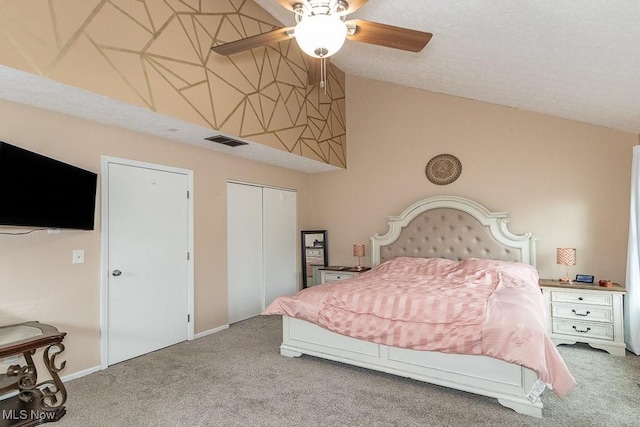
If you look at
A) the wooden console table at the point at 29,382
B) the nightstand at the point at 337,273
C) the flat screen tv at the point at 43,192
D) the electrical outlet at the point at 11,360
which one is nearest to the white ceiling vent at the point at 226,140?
the flat screen tv at the point at 43,192

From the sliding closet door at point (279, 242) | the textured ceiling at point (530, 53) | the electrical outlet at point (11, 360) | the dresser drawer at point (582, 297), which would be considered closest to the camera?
the textured ceiling at point (530, 53)

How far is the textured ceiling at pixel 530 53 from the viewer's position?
2285 mm

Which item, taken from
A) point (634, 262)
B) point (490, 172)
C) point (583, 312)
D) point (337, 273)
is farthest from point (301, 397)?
point (490, 172)

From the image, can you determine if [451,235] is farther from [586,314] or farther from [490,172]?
[586,314]

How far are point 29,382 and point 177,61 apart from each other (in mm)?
2709

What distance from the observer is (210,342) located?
4031mm

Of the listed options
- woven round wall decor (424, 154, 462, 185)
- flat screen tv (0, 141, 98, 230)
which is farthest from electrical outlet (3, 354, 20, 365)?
woven round wall decor (424, 154, 462, 185)

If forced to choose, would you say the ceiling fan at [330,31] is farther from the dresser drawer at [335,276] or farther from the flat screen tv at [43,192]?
the dresser drawer at [335,276]

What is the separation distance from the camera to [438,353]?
2.79 meters

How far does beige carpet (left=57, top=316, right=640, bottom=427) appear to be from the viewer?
240cm

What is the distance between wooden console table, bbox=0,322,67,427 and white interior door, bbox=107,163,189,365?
81 centimetres

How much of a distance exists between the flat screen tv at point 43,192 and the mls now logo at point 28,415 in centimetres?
129

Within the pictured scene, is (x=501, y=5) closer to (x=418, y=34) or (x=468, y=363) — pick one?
(x=418, y=34)

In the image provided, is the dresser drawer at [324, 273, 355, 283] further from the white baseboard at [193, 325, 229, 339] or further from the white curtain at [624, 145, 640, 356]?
the white curtain at [624, 145, 640, 356]
